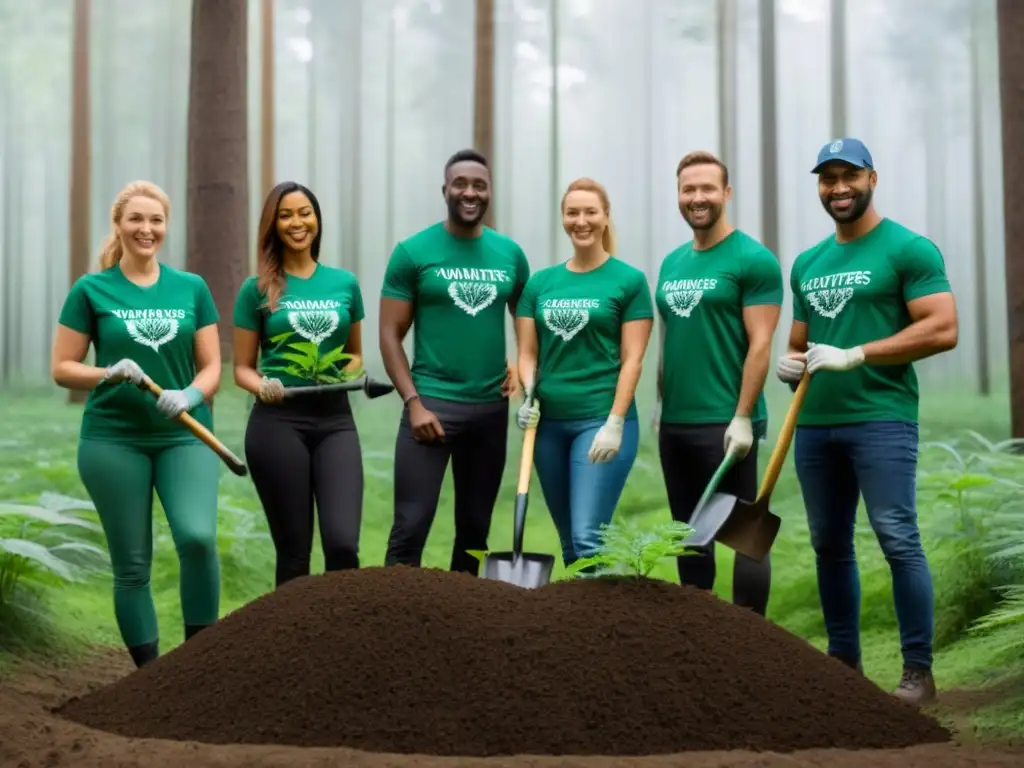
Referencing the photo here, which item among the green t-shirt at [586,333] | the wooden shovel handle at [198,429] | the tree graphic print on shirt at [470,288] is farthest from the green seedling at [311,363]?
the green t-shirt at [586,333]

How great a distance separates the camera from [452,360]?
4.93 m

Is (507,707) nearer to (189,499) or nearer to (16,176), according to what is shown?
(189,499)

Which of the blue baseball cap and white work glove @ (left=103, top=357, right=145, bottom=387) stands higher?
the blue baseball cap

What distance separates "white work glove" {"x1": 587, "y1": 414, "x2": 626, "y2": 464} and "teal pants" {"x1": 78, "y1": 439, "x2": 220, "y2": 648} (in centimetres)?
160

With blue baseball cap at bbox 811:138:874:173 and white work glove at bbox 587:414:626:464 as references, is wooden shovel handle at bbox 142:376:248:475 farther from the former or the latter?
blue baseball cap at bbox 811:138:874:173

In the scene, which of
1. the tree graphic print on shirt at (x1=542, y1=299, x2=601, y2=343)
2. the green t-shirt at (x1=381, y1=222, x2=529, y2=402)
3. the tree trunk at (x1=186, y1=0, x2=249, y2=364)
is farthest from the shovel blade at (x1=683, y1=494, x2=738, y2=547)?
the tree trunk at (x1=186, y1=0, x2=249, y2=364)

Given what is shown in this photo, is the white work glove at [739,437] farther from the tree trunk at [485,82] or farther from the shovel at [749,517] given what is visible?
the tree trunk at [485,82]

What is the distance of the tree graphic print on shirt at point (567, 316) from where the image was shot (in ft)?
15.6

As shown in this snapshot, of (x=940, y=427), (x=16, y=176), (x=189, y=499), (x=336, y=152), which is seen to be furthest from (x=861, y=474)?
(x=16, y=176)

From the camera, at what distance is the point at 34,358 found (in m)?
39.2

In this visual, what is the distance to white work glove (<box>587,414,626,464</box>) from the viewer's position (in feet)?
15.2

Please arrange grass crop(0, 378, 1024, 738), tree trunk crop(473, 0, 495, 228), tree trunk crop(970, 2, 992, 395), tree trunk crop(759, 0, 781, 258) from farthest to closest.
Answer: tree trunk crop(970, 2, 992, 395) < tree trunk crop(759, 0, 781, 258) < tree trunk crop(473, 0, 495, 228) < grass crop(0, 378, 1024, 738)

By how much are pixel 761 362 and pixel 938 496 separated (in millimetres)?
2162

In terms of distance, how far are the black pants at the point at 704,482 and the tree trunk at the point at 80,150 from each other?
10990 millimetres
